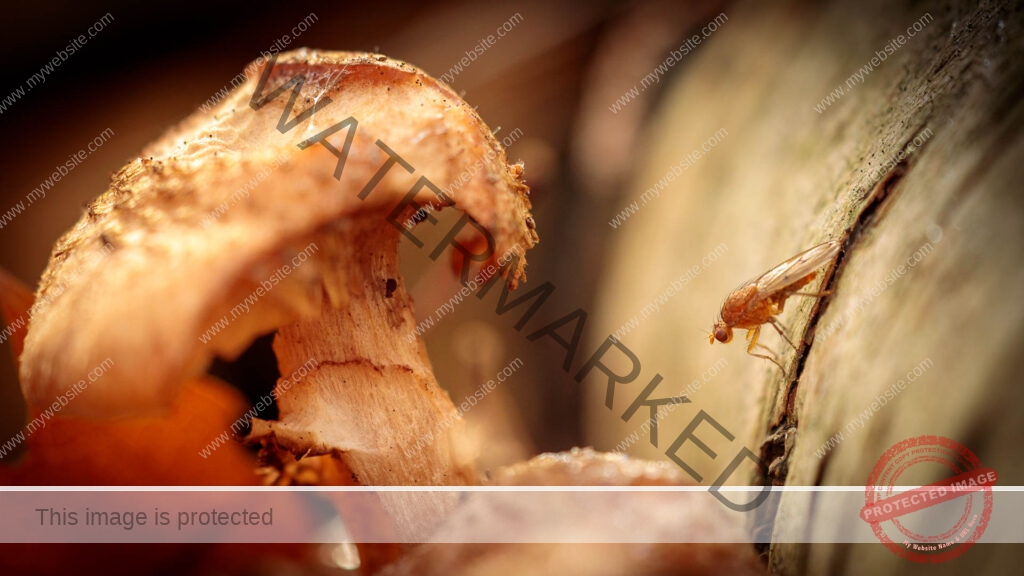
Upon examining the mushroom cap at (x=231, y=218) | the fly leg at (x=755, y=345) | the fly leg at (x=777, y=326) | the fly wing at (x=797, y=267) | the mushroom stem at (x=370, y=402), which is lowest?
the fly leg at (x=755, y=345)

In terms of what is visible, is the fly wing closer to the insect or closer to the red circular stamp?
the insect

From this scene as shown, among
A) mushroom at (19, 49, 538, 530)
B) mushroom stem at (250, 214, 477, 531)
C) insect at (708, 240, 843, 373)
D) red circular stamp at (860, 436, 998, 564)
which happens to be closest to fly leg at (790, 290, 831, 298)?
insect at (708, 240, 843, 373)

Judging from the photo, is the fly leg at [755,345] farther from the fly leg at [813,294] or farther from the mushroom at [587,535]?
the mushroom at [587,535]

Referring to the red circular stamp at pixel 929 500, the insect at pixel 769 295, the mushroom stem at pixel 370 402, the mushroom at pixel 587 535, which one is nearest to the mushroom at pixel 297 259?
the mushroom stem at pixel 370 402

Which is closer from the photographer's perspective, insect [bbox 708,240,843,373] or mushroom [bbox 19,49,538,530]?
mushroom [bbox 19,49,538,530]

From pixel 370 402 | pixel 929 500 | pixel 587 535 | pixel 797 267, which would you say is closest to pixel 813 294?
pixel 797 267

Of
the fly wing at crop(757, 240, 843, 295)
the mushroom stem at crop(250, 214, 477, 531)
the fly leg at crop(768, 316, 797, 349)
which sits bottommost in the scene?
the fly leg at crop(768, 316, 797, 349)
